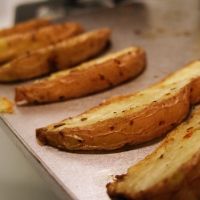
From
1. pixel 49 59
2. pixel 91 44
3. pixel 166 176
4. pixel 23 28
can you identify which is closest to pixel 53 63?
pixel 49 59

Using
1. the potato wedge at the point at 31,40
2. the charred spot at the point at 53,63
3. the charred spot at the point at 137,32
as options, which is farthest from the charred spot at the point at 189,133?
the charred spot at the point at 137,32

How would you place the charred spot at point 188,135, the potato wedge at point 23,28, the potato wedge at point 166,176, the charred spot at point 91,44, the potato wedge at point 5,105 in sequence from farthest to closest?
1. the potato wedge at point 23,28
2. the charred spot at point 91,44
3. the potato wedge at point 5,105
4. the charred spot at point 188,135
5. the potato wedge at point 166,176

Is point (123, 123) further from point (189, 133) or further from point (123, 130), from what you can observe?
point (189, 133)

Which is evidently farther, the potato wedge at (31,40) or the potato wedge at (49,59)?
the potato wedge at (31,40)

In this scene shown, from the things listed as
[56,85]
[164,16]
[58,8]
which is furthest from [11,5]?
[56,85]

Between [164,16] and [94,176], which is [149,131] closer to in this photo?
[94,176]

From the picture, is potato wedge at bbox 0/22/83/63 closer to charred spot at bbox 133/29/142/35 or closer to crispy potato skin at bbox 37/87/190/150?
charred spot at bbox 133/29/142/35

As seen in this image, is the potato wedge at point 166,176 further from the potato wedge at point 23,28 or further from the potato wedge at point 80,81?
the potato wedge at point 23,28
